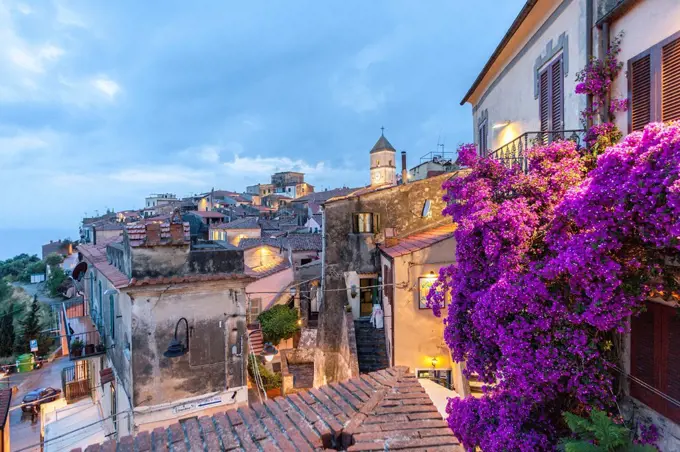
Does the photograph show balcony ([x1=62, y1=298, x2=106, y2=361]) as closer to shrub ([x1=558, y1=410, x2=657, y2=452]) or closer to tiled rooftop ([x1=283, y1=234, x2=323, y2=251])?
tiled rooftop ([x1=283, y1=234, x2=323, y2=251])

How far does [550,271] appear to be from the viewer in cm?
507

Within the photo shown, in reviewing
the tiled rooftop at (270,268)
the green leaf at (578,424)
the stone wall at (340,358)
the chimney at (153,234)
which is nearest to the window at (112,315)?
the chimney at (153,234)

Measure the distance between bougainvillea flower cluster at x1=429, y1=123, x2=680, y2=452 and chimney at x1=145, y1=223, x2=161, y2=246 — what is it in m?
8.07

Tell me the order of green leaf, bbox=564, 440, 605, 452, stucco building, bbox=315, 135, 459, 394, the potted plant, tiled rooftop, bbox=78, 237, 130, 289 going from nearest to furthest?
green leaf, bbox=564, 440, 605, 452
tiled rooftop, bbox=78, 237, 130, 289
the potted plant
stucco building, bbox=315, 135, 459, 394

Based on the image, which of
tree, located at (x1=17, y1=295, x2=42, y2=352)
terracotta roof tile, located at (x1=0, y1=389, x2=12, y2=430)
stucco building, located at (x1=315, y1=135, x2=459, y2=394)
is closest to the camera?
terracotta roof tile, located at (x1=0, y1=389, x2=12, y2=430)

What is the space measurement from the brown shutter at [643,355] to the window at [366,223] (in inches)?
515

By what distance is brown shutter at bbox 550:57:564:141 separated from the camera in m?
7.79

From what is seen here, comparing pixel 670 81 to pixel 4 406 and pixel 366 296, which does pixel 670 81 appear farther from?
pixel 4 406

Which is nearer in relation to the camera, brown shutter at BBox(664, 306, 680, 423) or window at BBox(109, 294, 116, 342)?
brown shutter at BBox(664, 306, 680, 423)

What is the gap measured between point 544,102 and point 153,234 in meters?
11.0

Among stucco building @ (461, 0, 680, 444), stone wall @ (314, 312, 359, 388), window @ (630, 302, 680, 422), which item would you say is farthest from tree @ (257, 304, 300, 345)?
window @ (630, 302, 680, 422)

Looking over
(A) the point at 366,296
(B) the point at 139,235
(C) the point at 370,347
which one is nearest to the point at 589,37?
(B) the point at 139,235

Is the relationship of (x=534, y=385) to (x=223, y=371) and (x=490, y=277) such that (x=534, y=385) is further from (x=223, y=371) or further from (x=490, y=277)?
(x=223, y=371)

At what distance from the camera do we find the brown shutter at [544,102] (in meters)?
8.37
